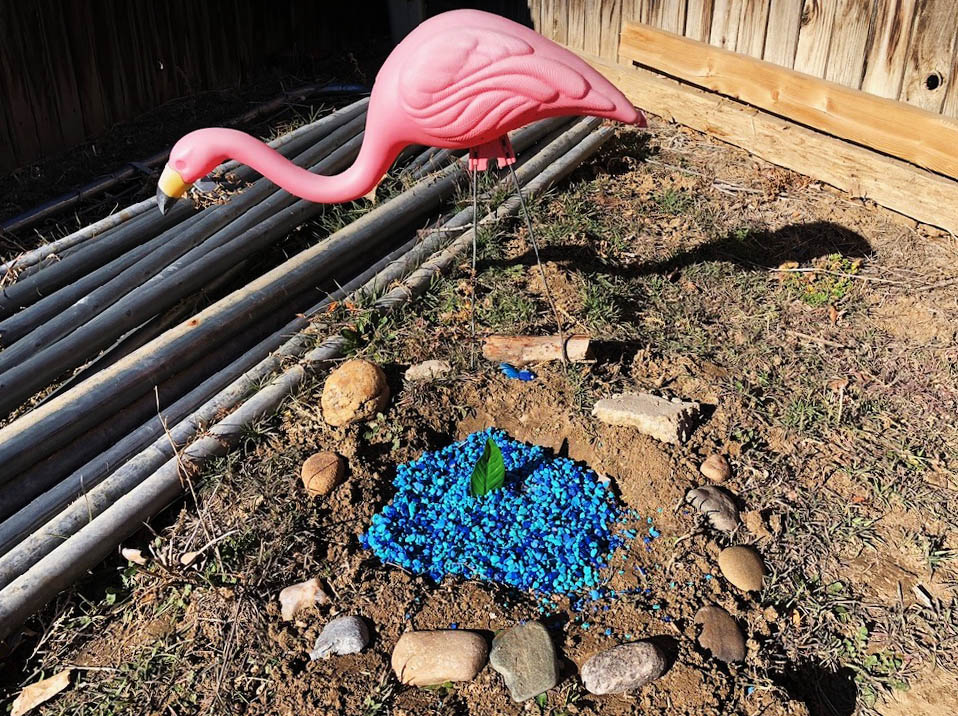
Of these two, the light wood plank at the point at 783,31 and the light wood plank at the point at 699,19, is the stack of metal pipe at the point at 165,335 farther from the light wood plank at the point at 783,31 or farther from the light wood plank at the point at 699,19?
the light wood plank at the point at 783,31

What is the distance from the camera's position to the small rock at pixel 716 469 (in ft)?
10.9

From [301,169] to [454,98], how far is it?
2.17ft

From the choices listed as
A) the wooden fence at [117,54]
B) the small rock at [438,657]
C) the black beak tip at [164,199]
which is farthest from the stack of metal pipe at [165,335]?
the wooden fence at [117,54]

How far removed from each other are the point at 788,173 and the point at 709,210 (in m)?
0.61

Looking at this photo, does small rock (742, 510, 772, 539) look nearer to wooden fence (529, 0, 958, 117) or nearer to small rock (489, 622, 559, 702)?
small rock (489, 622, 559, 702)

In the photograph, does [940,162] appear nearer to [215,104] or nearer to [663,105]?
[663,105]

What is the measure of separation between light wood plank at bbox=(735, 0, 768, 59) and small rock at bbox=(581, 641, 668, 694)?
3.75 metres

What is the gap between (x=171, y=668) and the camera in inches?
111

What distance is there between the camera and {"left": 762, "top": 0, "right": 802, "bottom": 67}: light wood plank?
4879 mm

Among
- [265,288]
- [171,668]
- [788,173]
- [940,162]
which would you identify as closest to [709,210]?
[788,173]

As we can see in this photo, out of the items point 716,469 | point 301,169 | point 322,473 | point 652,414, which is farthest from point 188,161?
point 716,469

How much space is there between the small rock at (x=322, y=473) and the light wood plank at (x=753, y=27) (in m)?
3.49

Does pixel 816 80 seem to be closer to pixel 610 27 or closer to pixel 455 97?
pixel 610 27

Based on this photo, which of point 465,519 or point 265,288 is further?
point 265,288
